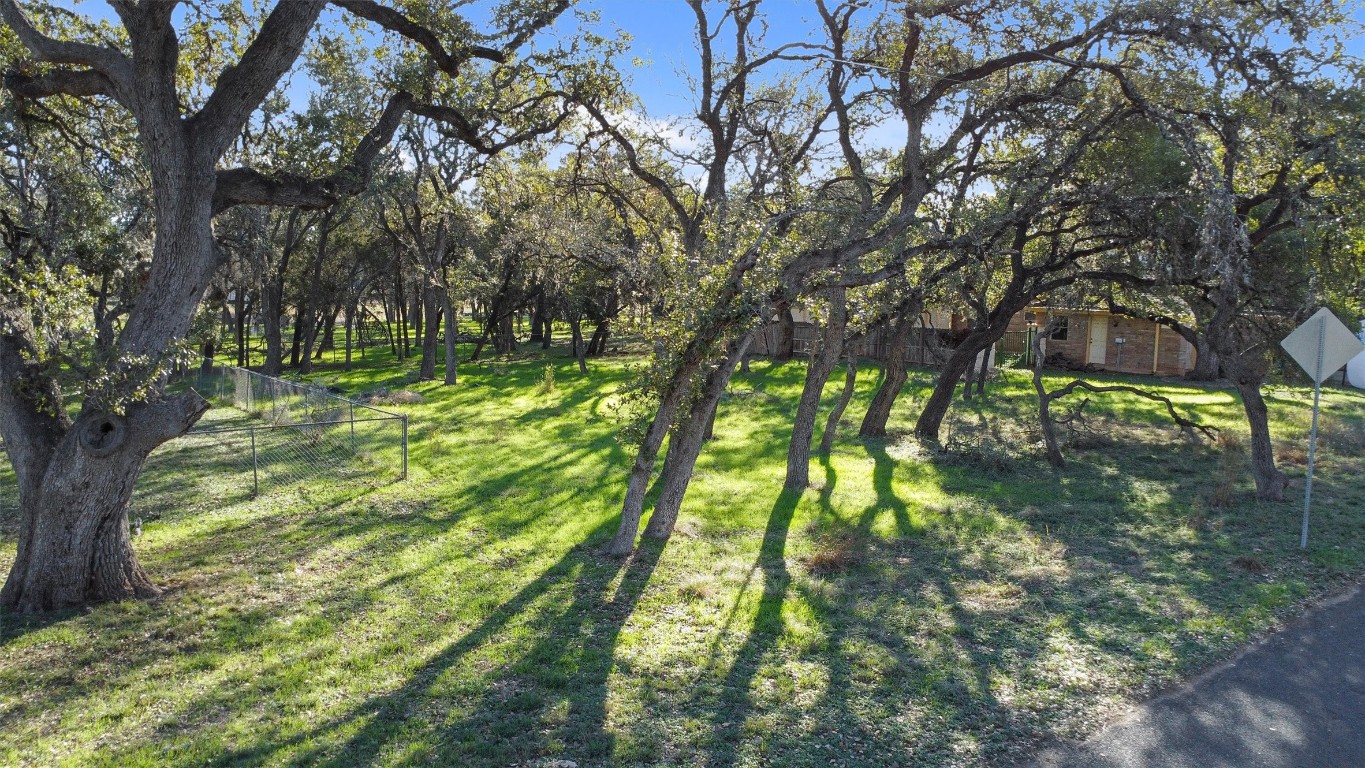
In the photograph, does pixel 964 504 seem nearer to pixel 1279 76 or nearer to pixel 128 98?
pixel 1279 76

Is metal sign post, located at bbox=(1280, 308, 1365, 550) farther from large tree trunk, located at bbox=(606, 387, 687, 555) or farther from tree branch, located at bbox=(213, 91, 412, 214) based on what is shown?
tree branch, located at bbox=(213, 91, 412, 214)

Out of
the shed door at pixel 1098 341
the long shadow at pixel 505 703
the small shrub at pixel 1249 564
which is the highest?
the shed door at pixel 1098 341

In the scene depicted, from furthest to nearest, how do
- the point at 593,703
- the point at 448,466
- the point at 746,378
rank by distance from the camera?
1. the point at 746,378
2. the point at 448,466
3. the point at 593,703

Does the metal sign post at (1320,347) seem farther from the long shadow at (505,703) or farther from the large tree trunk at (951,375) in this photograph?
the long shadow at (505,703)

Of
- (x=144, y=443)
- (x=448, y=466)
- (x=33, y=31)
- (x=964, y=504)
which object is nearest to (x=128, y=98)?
(x=33, y=31)

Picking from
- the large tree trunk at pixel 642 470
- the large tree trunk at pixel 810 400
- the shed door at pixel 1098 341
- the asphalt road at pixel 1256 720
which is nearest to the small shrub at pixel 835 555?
the large tree trunk at pixel 642 470

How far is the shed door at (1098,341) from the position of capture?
3272 cm

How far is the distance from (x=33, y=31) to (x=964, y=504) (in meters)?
12.5

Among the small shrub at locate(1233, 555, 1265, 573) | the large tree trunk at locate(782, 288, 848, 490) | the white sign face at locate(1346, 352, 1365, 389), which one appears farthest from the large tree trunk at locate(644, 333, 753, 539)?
the white sign face at locate(1346, 352, 1365, 389)

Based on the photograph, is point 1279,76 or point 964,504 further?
point 964,504

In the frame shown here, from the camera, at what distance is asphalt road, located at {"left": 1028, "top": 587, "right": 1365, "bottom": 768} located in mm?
5352

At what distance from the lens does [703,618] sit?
7.86 metres

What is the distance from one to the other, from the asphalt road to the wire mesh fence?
10.9 metres

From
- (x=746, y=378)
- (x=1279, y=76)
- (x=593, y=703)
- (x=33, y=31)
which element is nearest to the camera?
(x=593, y=703)
